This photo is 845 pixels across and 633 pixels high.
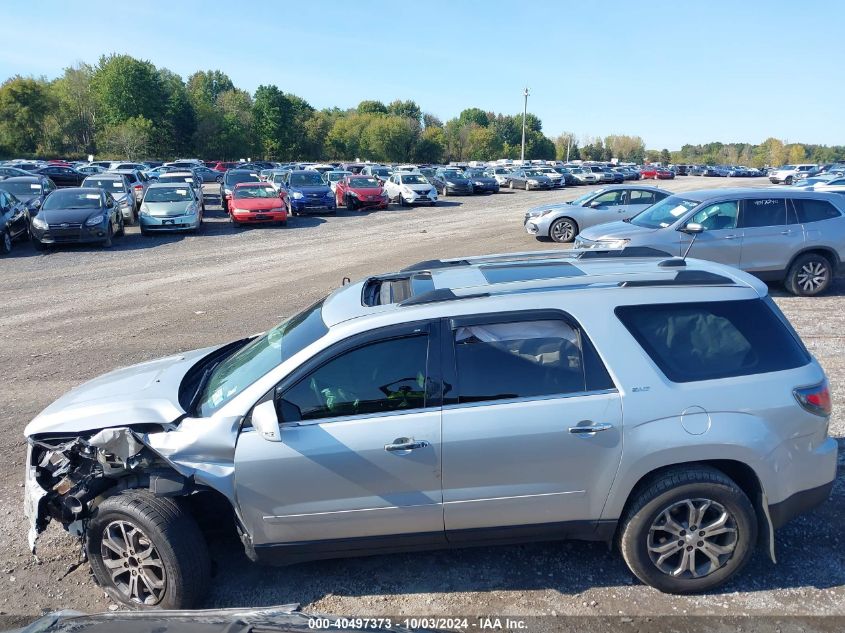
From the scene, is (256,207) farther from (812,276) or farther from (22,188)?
(812,276)

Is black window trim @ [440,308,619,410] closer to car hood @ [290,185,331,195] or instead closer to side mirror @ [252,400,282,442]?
side mirror @ [252,400,282,442]

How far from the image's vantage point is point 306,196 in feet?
81.8

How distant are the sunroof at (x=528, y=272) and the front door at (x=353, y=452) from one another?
0.80 meters

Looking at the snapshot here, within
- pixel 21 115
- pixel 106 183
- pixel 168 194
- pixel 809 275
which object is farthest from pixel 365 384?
pixel 21 115

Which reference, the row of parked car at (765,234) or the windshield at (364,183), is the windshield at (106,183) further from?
the row of parked car at (765,234)

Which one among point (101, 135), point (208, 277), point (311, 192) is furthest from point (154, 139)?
point (208, 277)

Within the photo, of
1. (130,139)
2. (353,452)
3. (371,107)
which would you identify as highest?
(371,107)

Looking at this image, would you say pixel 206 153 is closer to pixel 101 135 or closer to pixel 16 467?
pixel 101 135

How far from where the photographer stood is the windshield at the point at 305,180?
25.8 metres

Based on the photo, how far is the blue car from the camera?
81.9 feet

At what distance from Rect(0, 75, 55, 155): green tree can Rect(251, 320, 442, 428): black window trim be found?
78603mm

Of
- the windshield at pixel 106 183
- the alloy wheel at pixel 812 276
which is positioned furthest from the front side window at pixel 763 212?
the windshield at pixel 106 183

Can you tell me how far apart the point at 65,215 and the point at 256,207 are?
19.9 feet

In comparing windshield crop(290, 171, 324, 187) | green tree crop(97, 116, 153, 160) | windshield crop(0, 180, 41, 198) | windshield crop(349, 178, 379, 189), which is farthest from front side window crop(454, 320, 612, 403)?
green tree crop(97, 116, 153, 160)
